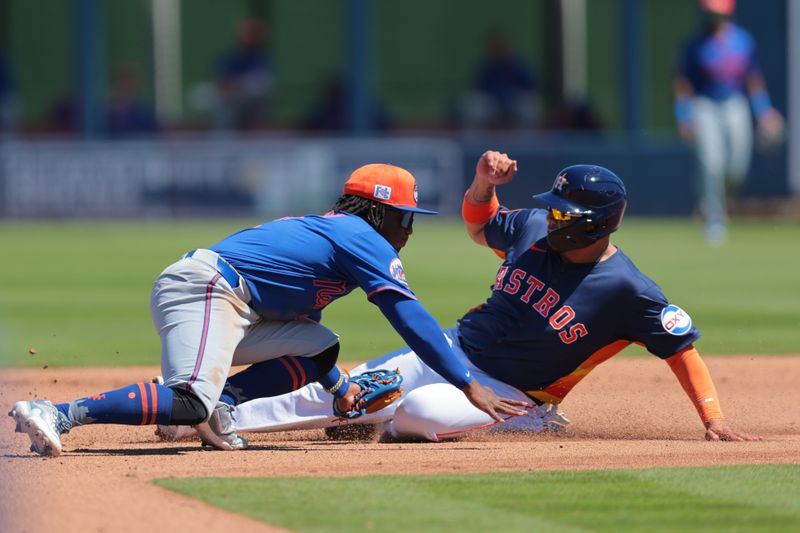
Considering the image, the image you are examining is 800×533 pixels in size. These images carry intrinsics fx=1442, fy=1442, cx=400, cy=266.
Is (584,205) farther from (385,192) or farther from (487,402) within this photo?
(487,402)

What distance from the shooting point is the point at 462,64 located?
84.7 feet

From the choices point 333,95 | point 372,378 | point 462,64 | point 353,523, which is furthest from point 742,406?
point 462,64

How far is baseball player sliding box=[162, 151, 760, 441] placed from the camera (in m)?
5.71

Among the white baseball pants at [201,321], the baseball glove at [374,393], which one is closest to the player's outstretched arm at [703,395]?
the baseball glove at [374,393]

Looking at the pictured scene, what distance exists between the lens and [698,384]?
5715 millimetres

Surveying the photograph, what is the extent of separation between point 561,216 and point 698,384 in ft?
2.82

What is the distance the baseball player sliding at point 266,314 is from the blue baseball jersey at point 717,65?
1006cm

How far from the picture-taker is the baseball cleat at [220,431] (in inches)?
216

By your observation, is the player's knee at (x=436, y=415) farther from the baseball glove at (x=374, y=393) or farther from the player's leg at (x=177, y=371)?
the player's leg at (x=177, y=371)

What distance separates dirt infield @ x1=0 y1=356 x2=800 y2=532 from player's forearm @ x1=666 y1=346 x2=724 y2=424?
13cm

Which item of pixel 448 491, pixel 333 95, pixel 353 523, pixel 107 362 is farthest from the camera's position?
pixel 333 95

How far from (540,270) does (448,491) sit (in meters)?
1.56

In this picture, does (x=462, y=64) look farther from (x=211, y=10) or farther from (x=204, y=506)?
(x=204, y=506)

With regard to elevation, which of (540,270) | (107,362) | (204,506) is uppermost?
(540,270)
